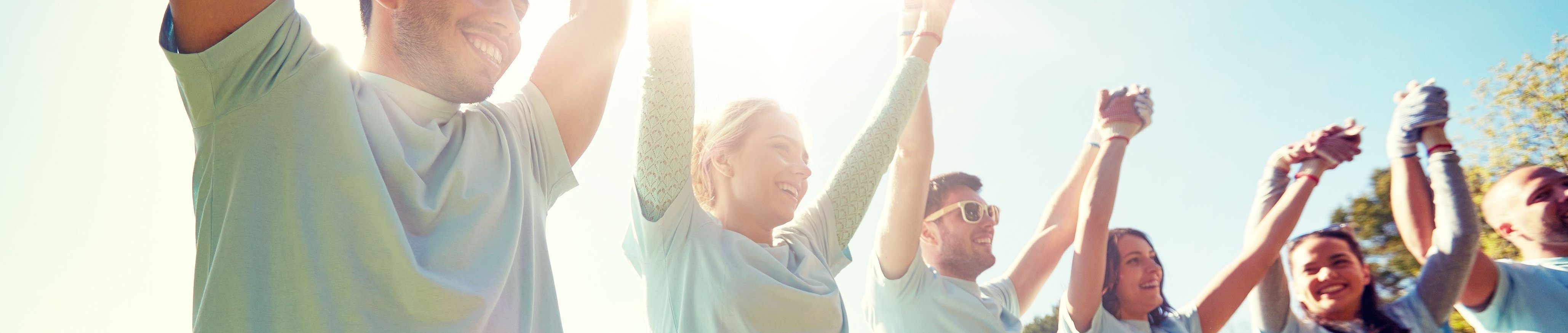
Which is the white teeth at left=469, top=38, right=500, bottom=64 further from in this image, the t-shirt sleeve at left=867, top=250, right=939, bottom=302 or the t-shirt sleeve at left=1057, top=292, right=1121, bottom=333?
the t-shirt sleeve at left=1057, top=292, right=1121, bottom=333

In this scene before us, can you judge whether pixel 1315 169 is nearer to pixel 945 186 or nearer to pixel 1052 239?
pixel 1052 239

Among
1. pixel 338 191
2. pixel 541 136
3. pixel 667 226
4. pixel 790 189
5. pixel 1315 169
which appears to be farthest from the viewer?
pixel 1315 169

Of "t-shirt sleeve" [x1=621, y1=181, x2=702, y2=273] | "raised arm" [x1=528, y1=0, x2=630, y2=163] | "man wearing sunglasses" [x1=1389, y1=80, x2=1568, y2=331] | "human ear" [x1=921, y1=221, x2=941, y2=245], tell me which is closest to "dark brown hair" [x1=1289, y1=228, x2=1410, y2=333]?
"man wearing sunglasses" [x1=1389, y1=80, x2=1568, y2=331]

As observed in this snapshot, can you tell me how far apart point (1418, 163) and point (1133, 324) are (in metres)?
2.07

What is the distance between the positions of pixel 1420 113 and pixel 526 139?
5.01 meters

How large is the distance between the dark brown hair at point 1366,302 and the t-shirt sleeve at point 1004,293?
158cm

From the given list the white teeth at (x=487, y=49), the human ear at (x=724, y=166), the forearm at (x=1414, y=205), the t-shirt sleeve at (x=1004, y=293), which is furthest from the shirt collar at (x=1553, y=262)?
the white teeth at (x=487, y=49)

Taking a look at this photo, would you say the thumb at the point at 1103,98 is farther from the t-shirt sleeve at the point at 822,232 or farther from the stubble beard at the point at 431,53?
the stubble beard at the point at 431,53

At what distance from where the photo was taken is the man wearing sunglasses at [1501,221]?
14.9ft

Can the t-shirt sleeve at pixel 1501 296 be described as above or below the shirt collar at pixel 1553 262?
below

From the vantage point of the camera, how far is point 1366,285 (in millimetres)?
4645

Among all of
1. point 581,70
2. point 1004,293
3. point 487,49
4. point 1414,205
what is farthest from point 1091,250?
point 487,49

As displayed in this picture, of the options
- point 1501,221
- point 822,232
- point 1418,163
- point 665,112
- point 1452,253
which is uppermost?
point 1418,163

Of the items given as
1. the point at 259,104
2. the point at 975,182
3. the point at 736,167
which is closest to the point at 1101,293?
→ the point at 975,182
